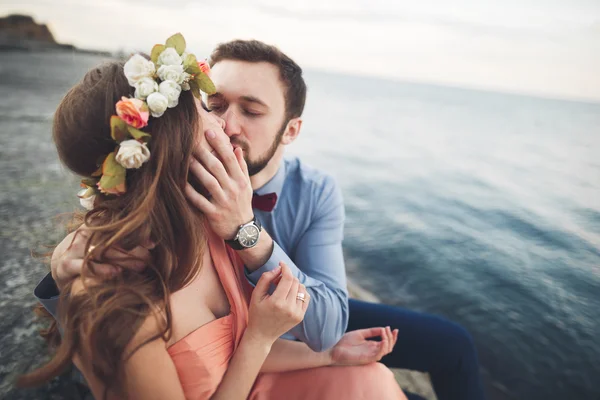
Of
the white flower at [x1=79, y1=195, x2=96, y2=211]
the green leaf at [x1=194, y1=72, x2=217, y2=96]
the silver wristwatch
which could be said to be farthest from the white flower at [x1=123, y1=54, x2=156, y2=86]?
the silver wristwatch

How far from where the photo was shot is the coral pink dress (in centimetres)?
150

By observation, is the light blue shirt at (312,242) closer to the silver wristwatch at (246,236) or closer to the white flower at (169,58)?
the silver wristwatch at (246,236)

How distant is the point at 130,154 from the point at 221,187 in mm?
435

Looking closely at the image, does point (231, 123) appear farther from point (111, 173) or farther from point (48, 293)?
point (48, 293)

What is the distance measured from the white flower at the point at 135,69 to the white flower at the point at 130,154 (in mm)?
269

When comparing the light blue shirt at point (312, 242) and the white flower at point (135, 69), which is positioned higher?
the white flower at point (135, 69)

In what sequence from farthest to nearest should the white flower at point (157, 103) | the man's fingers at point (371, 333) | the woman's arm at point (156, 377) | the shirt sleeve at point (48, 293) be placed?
the man's fingers at point (371, 333) → the shirt sleeve at point (48, 293) → the white flower at point (157, 103) → the woman's arm at point (156, 377)

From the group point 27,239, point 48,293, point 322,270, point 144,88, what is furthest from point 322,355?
point 27,239

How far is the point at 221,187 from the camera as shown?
1.69 m

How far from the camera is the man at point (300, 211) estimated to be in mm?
2445

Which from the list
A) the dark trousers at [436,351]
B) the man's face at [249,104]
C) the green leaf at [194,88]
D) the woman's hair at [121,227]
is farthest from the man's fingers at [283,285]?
the dark trousers at [436,351]

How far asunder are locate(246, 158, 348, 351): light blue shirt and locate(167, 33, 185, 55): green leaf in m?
1.10

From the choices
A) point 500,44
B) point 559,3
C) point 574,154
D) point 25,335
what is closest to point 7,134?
point 25,335

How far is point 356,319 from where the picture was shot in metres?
2.77
